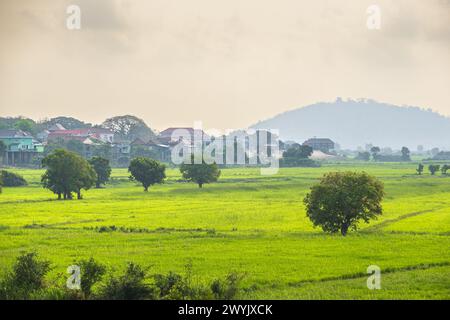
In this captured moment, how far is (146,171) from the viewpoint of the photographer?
79250 mm

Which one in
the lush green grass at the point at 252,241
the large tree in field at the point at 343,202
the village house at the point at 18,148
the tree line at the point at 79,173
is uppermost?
the village house at the point at 18,148

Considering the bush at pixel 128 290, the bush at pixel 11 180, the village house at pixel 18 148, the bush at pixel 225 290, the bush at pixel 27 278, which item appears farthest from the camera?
the village house at pixel 18 148

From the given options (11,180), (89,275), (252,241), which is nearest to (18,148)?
(11,180)

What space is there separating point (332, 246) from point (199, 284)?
12.3 metres

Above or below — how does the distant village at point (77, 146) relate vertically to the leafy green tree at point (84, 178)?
above

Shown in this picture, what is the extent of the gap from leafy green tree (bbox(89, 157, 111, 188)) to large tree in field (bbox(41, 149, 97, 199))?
43.3 feet

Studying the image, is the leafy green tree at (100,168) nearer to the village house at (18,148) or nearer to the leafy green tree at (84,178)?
the leafy green tree at (84,178)

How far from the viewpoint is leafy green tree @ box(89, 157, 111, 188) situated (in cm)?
8556

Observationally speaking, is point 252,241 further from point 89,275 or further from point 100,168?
point 100,168

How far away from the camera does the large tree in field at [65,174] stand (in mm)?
69625

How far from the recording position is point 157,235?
130ft

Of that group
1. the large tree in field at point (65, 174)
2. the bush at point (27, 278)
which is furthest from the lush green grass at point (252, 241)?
the bush at point (27, 278)

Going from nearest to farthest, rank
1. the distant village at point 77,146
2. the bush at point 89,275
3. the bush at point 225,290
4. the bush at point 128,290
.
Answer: the bush at point 128,290, the bush at point 225,290, the bush at point 89,275, the distant village at point 77,146

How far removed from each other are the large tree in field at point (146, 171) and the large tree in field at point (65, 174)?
26.4ft
